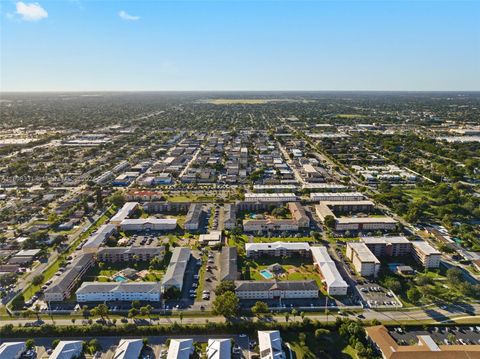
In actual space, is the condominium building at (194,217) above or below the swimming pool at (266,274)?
above

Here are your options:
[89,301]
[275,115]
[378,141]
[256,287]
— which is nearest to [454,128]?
[378,141]

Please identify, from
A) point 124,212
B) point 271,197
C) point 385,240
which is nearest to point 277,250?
point 385,240

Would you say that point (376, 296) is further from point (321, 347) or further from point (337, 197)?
point (337, 197)

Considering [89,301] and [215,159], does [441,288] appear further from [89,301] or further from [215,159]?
[215,159]

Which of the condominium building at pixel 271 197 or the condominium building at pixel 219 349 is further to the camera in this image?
the condominium building at pixel 271 197

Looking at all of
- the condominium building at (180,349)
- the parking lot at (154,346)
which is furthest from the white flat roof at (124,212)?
the condominium building at (180,349)

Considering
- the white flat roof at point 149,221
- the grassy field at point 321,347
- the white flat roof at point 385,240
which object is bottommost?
the grassy field at point 321,347

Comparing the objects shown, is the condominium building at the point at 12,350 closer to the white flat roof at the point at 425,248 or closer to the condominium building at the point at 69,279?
the condominium building at the point at 69,279
